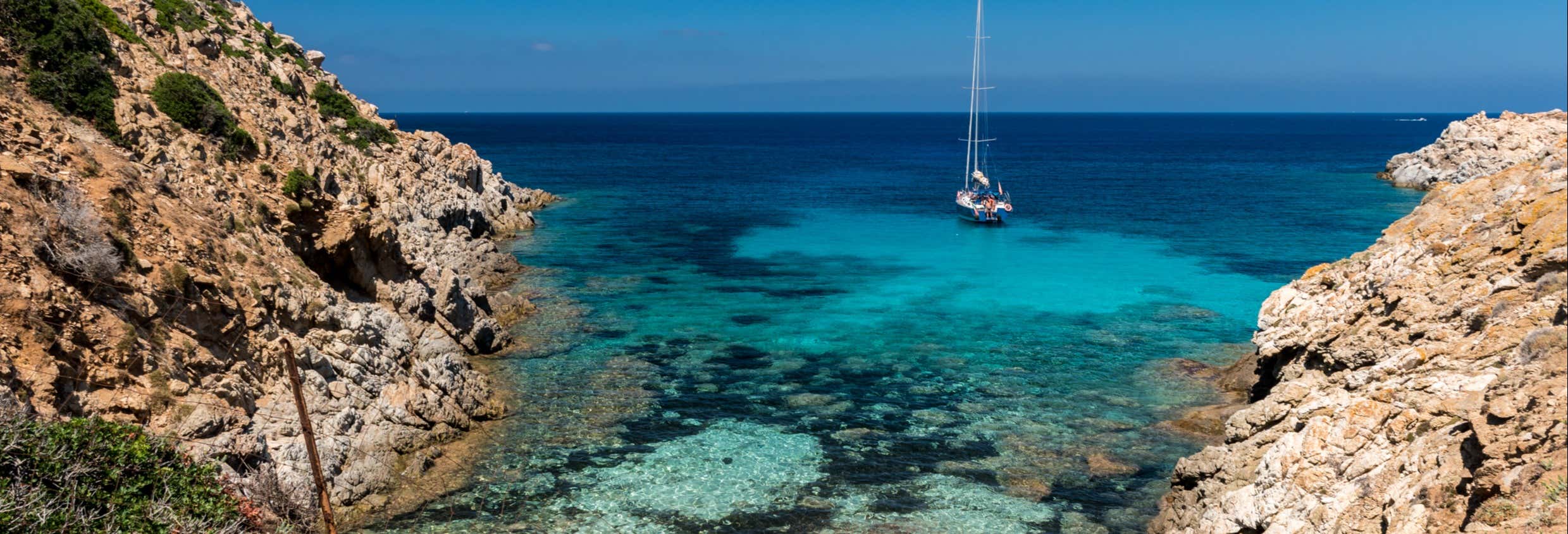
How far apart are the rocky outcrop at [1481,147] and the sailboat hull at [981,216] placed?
134 ft

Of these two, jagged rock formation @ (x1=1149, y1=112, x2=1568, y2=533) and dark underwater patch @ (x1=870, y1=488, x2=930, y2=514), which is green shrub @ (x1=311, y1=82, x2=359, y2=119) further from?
jagged rock formation @ (x1=1149, y1=112, x2=1568, y2=533)

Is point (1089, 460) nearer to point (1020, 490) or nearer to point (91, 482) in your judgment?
point (1020, 490)

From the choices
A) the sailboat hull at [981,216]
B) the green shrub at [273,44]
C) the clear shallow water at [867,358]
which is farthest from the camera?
the sailboat hull at [981,216]

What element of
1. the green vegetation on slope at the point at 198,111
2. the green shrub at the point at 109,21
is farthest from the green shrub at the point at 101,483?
the green shrub at the point at 109,21

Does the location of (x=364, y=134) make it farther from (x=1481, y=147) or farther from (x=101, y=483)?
(x=1481, y=147)

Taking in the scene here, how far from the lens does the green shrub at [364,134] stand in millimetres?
45250

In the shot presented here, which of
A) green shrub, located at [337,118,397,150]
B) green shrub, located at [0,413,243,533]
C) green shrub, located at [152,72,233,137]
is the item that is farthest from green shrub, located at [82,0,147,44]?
green shrub, located at [0,413,243,533]

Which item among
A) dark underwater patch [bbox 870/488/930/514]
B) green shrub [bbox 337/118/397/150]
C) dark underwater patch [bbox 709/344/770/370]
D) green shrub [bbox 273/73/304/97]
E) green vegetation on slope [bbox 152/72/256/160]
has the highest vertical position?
green shrub [bbox 273/73/304/97]

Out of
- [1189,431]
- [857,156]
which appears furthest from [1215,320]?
[857,156]

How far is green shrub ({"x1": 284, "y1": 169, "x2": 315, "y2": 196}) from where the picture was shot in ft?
92.1

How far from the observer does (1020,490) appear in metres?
21.2

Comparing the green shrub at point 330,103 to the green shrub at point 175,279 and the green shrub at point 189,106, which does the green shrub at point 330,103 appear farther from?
the green shrub at point 175,279

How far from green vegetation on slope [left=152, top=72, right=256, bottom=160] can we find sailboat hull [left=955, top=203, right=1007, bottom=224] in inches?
1885

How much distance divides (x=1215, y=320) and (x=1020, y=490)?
1973 cm
